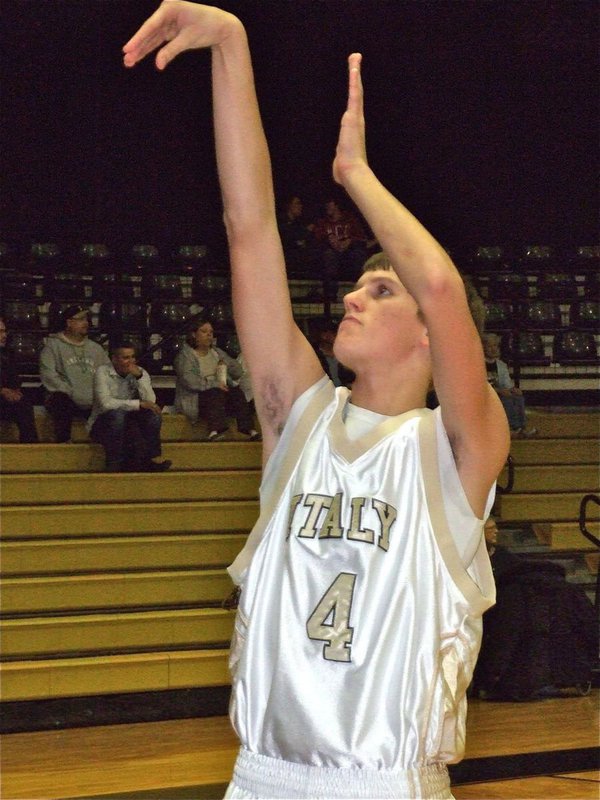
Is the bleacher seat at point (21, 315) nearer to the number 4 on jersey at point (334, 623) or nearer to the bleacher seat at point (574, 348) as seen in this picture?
the bleacher seat at point (574, 348)

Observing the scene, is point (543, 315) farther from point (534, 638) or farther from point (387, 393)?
point (387, 393)

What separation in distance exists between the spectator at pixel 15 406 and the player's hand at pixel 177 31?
635 cm

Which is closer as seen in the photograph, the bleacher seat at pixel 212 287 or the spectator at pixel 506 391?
the spectator at pixel 506 391

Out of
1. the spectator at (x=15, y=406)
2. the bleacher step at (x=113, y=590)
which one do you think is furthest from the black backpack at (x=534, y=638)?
the spectator at (x=15, y=406)

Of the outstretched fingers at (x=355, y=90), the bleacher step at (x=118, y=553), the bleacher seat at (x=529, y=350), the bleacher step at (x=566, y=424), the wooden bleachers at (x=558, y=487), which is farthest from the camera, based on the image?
the bleacher seat at (x=529, y=350)

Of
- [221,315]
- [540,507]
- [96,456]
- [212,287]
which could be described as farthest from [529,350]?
[96,456]

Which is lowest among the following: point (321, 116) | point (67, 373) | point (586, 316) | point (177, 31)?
point (67, 373)

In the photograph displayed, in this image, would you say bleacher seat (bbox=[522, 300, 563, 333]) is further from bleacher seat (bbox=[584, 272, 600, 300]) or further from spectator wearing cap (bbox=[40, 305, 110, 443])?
spectator wearing cap (bbox=[40, 305, 110, 443])

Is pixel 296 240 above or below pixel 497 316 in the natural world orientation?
above

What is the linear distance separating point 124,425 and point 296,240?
11.9 feet

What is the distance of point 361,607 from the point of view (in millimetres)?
1863

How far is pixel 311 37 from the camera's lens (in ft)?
38.6

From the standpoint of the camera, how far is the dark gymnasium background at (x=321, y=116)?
11258 millimetres

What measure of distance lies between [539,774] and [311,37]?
8892 mm
